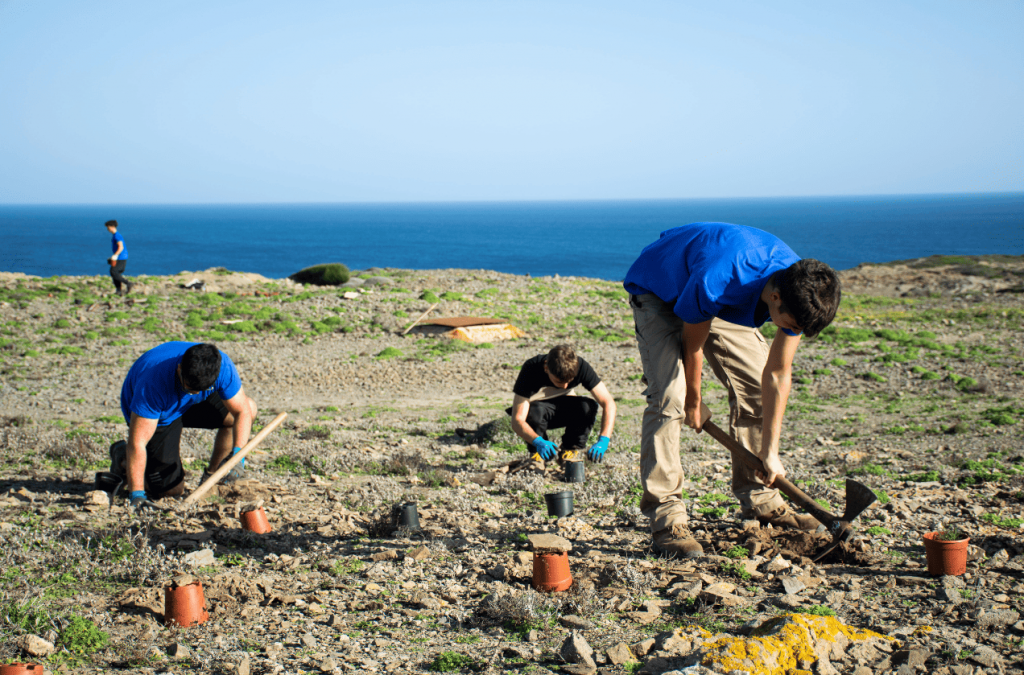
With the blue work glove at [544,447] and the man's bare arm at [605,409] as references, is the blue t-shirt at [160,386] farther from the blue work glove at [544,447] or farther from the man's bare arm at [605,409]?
the man's bare arm at [605,409]

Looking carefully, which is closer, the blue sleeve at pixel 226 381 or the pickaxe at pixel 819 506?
the pickaxe at pixel 819 506

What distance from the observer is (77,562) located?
3.93 meters

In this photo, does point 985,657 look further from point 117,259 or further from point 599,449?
point 117,259

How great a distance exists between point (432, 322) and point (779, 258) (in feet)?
38.6

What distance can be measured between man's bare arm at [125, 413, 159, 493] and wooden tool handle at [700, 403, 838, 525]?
3.42 m

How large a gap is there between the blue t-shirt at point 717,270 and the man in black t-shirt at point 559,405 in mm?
1968

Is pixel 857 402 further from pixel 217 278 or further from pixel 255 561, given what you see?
pixel 217 278

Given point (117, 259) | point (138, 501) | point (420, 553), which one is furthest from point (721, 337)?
point (117, 259)

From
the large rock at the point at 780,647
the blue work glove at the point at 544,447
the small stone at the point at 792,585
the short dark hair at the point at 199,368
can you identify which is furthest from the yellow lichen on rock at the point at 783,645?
the short dark hair at the point at 199,368

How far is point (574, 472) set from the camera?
18.4 feet

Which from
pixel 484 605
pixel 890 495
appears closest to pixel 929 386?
pixel 890 495

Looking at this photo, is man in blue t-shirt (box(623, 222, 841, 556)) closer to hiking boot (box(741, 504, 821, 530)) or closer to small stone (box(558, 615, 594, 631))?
hiking boot (box(741, 504, 821, 530))

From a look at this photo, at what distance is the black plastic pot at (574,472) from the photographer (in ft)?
18.4

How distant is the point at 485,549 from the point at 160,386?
7.64ft
